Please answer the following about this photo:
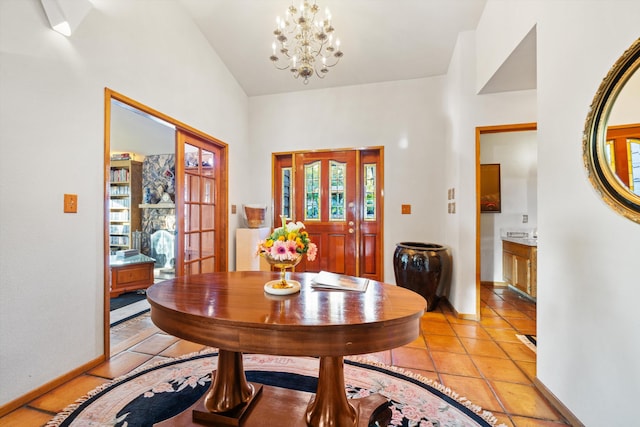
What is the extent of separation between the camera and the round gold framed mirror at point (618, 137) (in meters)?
1.08

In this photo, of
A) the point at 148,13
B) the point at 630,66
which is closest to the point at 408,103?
the point at 630,66

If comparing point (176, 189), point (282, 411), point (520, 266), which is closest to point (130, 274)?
point (176, 189)

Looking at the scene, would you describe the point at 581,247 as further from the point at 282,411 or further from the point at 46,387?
the point at 46,387

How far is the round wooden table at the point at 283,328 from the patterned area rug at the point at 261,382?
0.25 m

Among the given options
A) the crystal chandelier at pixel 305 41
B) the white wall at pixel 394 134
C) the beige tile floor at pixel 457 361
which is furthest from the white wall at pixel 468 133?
the crystal chandelier at pixel 305 41

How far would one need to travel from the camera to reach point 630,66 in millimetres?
1097

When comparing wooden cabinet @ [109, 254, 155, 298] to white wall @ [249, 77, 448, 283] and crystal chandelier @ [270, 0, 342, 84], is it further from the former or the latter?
crystal chandelier @ [270, 0, 342, 84]

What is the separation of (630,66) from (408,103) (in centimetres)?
270

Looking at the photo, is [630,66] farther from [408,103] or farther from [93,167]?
[93,167]

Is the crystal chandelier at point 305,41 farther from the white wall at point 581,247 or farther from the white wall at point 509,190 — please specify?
the white wall at point 509,190

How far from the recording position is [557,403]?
60.0 inches

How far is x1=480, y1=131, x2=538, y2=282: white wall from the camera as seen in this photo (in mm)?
4117

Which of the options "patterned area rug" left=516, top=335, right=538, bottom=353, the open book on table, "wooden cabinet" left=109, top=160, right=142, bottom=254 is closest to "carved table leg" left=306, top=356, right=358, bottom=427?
the open book on table

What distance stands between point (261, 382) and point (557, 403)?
1.75m
